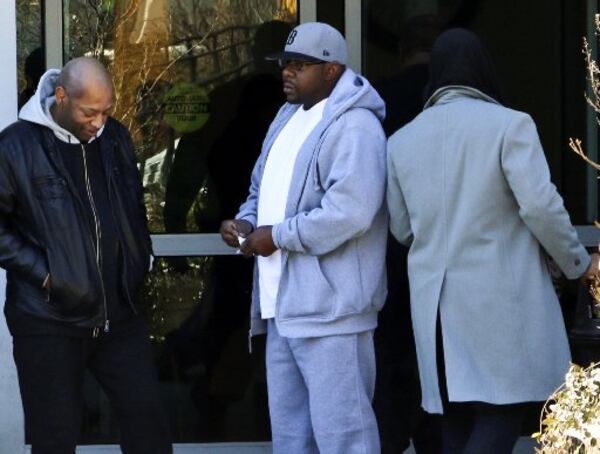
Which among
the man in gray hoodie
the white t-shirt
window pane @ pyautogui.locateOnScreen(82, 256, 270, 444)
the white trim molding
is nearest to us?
the man in gray hoodie

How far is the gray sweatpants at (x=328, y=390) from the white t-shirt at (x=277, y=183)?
137mm

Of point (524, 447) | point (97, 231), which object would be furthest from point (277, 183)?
point (524, 447)

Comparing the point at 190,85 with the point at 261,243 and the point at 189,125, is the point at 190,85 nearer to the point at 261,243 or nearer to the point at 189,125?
the point at 189,125

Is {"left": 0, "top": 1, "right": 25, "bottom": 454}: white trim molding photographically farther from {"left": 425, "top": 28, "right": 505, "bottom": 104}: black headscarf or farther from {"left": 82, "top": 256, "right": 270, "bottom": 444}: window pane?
{"left": 425, "top": 28, "right": 505, "bottom": 104}: black headscarf

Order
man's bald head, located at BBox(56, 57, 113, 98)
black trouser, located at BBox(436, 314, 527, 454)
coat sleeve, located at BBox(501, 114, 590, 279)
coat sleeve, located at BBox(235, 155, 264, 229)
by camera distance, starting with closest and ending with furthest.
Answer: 1. coat sleeve, located at BBox(501, 114, 590, 279)
2. black trouser, located at BBox(436, 314, 527, 454)
3. man's bald head, located at BBox(56, 57, 113, 98)
4. coat sleeve, located at BBox(235, 155, 264, 229)

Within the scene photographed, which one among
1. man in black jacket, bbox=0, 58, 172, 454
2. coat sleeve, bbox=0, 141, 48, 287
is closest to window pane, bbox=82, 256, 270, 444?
man in black jacket, bbox=0, 58, 172, 454

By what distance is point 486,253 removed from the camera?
514 cm

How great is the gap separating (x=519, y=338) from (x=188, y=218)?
6.61 feet

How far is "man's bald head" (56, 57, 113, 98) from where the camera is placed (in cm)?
530

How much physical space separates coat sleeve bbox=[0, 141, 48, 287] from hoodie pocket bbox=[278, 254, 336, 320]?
861 mm

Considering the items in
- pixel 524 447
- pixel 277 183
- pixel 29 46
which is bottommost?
pixel 524 447

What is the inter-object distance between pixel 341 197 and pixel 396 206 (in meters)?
0.20

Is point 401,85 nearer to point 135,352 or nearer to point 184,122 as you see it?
point 184,122

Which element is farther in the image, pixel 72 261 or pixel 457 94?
pixel 72 261
